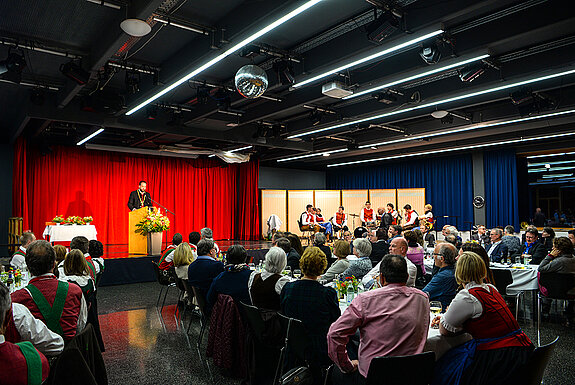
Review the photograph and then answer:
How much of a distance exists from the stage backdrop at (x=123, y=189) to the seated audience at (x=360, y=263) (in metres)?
9.38

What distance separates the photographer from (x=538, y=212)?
42.6 ft

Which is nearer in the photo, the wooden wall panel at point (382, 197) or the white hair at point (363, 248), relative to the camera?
the white hair at point (363, 248)

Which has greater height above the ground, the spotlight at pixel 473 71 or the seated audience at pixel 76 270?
the spotlight at pixel 473 71

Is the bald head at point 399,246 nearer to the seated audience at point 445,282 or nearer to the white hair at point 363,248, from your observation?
the white hair at point 363,248

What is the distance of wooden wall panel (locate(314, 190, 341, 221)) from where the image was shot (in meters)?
15.9

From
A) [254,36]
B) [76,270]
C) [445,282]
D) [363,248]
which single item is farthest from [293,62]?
[76,270]

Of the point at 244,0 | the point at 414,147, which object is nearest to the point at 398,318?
the point at 244,0

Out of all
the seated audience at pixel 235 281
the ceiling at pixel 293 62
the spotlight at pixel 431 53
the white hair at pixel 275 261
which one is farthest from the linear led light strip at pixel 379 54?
the seated audience at pixel 235 281

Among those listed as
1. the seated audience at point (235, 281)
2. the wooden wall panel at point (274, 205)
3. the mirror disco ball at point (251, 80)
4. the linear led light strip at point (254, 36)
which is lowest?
the seated audience at point (235, 281)

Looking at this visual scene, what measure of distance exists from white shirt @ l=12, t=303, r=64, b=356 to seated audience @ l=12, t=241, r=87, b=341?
0.33 metres

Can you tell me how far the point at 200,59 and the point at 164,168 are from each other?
32.6 ft

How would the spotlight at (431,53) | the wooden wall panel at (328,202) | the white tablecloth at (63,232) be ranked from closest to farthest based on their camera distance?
1. the spotlight at (431,53)
2. the white tablecloth at (63,232)
3. the wooden wall panel at (328,202)

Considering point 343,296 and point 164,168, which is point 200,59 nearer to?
point 343,296

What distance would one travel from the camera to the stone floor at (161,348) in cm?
386
